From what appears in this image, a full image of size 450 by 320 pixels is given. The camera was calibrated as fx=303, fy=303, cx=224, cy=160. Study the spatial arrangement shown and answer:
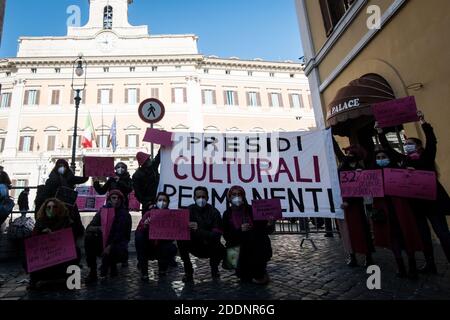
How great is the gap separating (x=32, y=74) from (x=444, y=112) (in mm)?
37831

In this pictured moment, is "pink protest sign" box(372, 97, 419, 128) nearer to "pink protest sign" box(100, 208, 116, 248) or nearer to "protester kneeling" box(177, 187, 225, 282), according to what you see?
"protester kneeling" box(177, 187, 225, 282)

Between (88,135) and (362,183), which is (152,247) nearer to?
(362,183)

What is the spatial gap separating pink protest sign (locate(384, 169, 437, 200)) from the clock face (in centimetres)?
3703

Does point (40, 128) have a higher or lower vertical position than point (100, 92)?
lower

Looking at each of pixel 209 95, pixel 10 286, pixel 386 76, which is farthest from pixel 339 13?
pixel 209 95

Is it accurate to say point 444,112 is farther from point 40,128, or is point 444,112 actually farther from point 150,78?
point 40,128

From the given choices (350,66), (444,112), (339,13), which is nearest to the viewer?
(444,112)

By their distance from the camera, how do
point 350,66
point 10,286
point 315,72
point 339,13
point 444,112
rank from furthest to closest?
point 315,72
point 339,13
point 350,66
point 444,112
point 10,286

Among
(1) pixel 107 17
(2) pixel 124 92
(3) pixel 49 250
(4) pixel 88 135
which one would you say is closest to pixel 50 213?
(3) pixel 49 250

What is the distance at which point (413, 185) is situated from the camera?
353 centimetres

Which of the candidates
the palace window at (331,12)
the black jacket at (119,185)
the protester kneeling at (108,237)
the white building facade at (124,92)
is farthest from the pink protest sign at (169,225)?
the white building facade at (124,92)

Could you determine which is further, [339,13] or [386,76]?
[339,13]

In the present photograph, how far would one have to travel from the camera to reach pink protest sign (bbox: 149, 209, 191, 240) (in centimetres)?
368

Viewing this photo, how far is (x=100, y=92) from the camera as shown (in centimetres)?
3244
